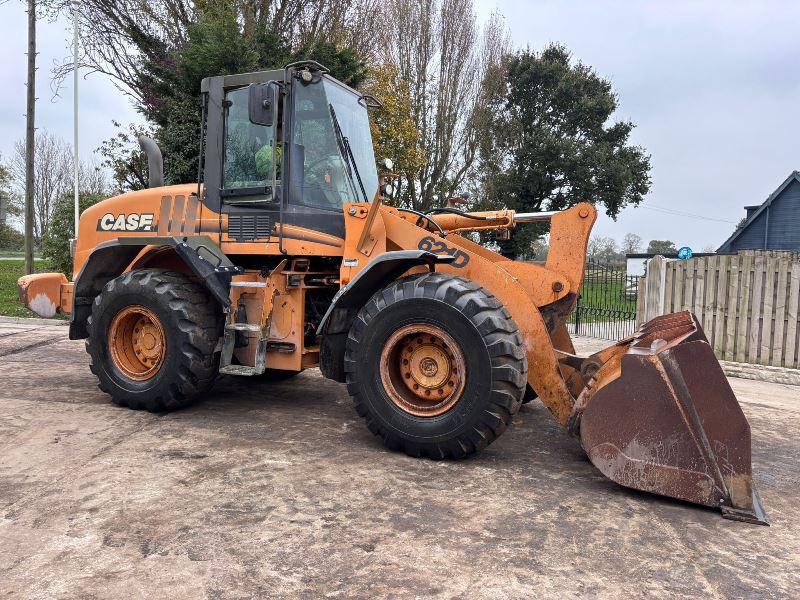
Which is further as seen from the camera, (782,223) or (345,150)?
(782,223)

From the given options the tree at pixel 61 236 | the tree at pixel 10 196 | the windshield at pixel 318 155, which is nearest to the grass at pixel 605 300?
the windshield at pixel 318 155

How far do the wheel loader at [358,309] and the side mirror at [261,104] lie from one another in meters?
0.01

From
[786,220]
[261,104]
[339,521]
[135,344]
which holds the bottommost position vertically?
[339,521]

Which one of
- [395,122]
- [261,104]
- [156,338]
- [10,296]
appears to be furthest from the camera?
[395,122]

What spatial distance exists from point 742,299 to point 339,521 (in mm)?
7790

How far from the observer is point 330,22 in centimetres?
1900

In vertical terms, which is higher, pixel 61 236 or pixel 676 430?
pixel 61 236

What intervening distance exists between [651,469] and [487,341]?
1198 mm

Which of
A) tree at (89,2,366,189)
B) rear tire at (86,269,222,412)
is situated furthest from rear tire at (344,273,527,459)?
tree at (89,2,366,189)

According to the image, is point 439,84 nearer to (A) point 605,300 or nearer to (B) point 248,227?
(A) point 605,300

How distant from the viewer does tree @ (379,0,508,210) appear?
2312cm

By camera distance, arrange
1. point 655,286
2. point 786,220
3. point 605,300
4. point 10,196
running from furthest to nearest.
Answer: point 10,196
point 786,220
point 605,300
point 655,286

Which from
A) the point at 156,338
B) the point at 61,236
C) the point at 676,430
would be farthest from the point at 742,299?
the point at 61,236

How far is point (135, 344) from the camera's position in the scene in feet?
18.3
